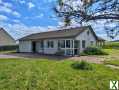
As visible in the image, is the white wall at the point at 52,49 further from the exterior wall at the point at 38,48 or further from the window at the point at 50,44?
the exterior wall at the point at 38,48

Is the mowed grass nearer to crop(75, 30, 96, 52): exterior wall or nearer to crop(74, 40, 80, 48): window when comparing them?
crop(74, 40, 80, 48): window

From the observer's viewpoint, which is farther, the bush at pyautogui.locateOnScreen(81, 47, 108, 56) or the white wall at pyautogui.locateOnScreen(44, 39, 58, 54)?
the white wall at pyautogui.locateOnScreen(44, 39, 58, 54)

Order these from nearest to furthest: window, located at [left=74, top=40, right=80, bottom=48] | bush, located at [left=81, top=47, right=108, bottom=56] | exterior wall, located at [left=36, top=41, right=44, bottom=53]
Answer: window, located at [left=74, top=40, right=80, bottom=48]
bush, located at [left=81, top=47, right=108, bottom=56]
exterior wall, located at [left=36, top=41, right=44, bottom=53]

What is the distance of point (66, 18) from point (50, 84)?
6.85 m

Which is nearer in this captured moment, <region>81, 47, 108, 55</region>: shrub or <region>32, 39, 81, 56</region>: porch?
<region>32, 39, 81, 56</region>: porch

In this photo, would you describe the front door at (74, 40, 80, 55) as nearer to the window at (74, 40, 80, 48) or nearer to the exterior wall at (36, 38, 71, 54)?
the window at (74, 40, 80, 48)

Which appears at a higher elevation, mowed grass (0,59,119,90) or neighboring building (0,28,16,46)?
neighboring building (0,28,16,46)

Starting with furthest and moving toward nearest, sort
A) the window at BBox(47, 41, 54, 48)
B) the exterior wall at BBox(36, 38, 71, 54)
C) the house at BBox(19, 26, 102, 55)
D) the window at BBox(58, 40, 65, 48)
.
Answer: the window at BBox(47, 41, 54, 48)
the exterior wall at BBox(36, 38, 71, 54)
the window at BBox(58, 40, 65, 48)
the house at BBox(19, 26, 102, 55)

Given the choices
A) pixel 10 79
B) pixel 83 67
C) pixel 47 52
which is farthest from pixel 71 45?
pixel 10 79

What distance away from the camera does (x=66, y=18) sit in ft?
17.6

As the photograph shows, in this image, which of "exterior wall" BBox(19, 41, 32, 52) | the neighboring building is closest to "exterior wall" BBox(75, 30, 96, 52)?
"exterior wall" BBox(19, 41, 32, 52)

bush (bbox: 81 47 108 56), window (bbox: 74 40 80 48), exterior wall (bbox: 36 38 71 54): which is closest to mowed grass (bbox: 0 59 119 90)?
window (bbox: 74 40 80 48)

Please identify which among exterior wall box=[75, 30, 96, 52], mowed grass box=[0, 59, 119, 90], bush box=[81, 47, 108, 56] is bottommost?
mowed grass box=[0, 59, 119, 90]

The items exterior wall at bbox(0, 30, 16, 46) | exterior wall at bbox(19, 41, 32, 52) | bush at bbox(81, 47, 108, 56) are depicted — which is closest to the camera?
bush at bbox(81, 47, 108, 56)
